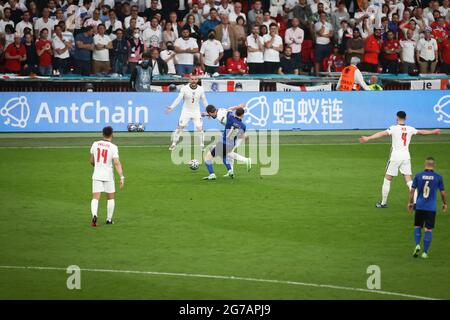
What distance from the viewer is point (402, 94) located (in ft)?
114

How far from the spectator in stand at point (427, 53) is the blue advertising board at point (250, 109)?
4.96m

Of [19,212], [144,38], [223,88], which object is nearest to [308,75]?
[223,88]

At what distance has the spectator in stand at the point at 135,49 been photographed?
118 ft

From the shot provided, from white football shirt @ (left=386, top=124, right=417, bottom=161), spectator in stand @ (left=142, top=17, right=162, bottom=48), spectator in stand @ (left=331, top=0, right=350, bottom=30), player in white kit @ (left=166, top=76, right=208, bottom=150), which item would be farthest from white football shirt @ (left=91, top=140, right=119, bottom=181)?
spectator in stand @ (left=331, top=0, right=350, bottom=30)

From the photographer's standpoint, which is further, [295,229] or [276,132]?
[276,132]

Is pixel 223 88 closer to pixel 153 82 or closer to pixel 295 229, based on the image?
pixel 153 82

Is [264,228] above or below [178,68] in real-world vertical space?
below

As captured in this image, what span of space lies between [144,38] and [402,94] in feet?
32.9

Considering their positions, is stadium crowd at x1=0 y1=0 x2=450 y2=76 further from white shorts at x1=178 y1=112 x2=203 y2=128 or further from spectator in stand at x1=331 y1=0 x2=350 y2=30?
white shorts at x1=178 y1=112 x2=203 y2=128

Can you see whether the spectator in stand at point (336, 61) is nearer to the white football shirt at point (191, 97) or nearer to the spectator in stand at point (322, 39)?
the spectator in stand at point (322, 39)

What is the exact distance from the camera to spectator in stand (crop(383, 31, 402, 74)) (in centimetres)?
3919

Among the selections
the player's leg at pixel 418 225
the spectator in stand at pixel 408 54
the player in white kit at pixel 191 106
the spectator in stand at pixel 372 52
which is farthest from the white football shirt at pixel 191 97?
the player's leg at pixel 418 225

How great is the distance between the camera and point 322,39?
126 feet
